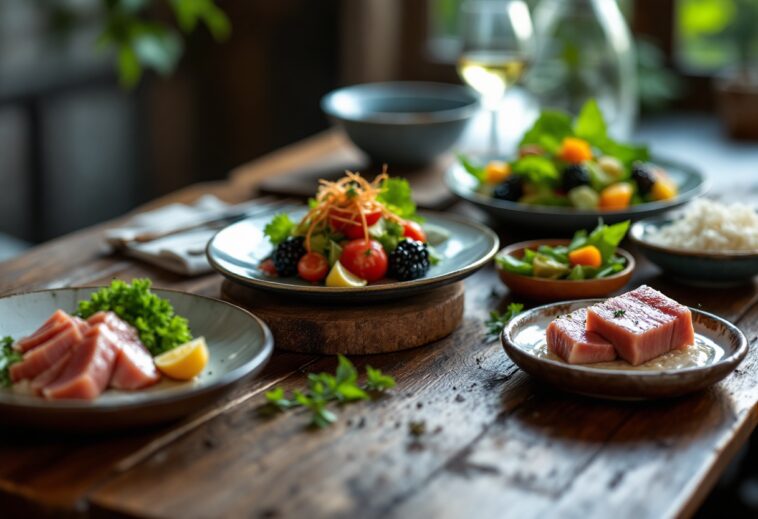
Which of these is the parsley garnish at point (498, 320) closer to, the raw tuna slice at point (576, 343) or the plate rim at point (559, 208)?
the raw tuna slice at point (576, 343)

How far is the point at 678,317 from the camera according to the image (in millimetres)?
1594

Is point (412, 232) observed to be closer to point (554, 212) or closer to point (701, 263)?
point (554, 212)

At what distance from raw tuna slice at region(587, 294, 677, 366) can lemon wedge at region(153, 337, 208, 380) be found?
1.93ft

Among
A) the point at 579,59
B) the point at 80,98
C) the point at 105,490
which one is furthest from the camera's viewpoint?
the point at 80,98

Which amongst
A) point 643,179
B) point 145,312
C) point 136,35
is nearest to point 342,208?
point 145,312

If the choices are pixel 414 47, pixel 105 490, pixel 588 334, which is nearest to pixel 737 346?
pixel 588 334

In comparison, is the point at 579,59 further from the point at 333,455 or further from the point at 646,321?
the point at 333,455

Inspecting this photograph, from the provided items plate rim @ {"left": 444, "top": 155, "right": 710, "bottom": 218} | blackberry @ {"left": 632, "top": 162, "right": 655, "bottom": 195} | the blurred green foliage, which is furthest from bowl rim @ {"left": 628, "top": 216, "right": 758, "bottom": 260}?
the blurred green foliage

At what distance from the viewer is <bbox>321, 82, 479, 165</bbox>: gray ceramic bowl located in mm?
2768

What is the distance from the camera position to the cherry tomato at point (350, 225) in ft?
6.07

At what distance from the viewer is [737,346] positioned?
1.59 m

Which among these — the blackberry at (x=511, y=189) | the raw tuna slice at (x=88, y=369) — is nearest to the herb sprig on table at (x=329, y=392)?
the raw tuna slice at (x=88, y=369)

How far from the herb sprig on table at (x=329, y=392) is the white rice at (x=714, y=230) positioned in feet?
2.57

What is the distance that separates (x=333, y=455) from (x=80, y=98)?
3.29 metres
